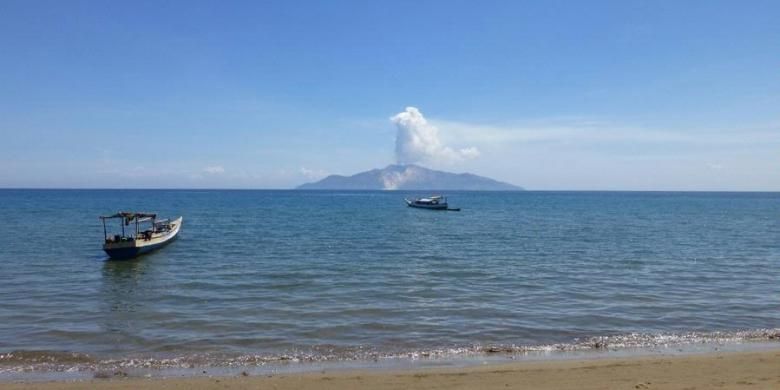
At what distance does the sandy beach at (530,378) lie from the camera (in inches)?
419

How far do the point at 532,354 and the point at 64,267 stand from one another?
25.7 metres

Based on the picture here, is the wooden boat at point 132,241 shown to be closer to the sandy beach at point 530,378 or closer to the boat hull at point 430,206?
the sandy beach at point 530,378

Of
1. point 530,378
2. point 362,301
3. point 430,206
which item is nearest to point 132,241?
point 362,301

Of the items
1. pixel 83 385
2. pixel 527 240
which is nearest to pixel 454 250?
pixel 527 240

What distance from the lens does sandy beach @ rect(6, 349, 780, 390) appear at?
34.9 feet

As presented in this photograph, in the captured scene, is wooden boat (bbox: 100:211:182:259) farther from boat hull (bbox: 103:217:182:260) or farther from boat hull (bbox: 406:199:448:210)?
boat hull (bbox: 406:199:448:210)

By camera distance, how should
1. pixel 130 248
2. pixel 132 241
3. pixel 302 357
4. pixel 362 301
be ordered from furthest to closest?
pixel 132 241 < pixel 130 248 < pixel 362 301 < pixel 302 357

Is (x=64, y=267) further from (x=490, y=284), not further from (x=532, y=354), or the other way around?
(x=532, y=354)

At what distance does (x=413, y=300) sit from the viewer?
66.5 ft

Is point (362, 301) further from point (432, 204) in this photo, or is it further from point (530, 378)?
point (432, 204)

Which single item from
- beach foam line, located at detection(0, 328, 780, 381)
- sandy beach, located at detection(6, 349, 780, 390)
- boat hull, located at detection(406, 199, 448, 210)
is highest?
boat hull, located at detection(406, 199, 448, 210)

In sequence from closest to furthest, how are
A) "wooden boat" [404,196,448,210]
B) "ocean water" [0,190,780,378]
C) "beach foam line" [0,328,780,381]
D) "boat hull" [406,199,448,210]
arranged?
1. "beach foam line" [0,328,780,381]
2. "ocean water" [0,190,780,378]
3. "boat hull" [406,199,448,210]
4. "wooden boat" [404,196,448,210]

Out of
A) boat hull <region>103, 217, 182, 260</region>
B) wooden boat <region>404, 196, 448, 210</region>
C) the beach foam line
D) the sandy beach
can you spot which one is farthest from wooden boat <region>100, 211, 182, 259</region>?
wooden boat <region>404, 196, 448, 210</region>

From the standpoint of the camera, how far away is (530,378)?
441 inches
